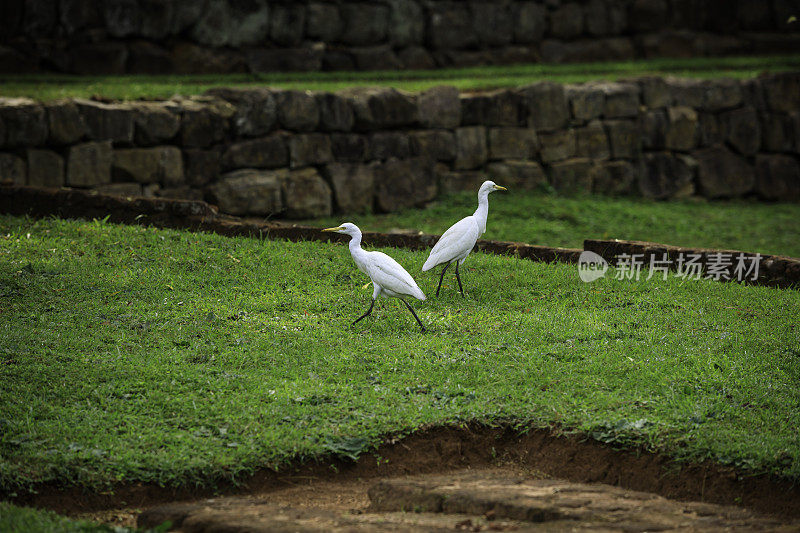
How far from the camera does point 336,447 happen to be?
521cm

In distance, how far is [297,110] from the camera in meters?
13.0

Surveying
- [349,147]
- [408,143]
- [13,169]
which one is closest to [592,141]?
[408,143]

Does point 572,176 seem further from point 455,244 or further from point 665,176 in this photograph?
point 455,244

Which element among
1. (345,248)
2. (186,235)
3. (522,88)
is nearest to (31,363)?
(186,235)

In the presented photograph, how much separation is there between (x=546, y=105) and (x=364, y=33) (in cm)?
418

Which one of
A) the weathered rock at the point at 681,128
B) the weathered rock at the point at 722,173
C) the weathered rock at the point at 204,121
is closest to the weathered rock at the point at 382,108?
the weathered rock at the point at 204,121

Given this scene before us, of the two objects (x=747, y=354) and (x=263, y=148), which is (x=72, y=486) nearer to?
(x=747, y=354)

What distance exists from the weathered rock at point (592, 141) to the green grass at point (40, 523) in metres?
12.2

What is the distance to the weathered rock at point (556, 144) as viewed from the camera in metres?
14.8

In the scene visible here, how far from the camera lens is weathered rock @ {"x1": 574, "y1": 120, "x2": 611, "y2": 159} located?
1491 cm

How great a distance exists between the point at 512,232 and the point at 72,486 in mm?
8398

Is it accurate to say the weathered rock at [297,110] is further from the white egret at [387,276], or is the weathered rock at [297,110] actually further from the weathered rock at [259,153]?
the white egret at [387,276]

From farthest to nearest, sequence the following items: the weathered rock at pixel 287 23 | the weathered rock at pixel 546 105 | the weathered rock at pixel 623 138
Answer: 1. the weathered rock at pixel 287 23
2. the weathered rock at pixel 623 138
3. the weathered rock at pixel 546 105

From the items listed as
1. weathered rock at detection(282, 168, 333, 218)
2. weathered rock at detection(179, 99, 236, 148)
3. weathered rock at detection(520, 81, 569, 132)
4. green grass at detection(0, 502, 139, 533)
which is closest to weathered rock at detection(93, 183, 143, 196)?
weathered rock at detection(179, 99, 236, 148)
